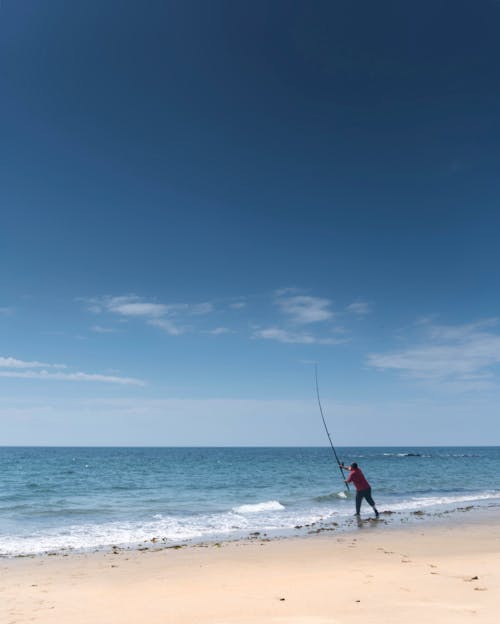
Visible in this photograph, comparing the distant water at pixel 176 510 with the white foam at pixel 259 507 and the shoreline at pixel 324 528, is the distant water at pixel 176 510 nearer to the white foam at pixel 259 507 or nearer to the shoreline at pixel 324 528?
the white foam at pixel 259 507

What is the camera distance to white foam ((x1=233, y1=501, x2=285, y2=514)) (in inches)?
824

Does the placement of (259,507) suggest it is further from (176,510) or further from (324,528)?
(324,528)

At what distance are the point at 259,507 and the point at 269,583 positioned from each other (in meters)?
13.3

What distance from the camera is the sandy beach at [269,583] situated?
692cm

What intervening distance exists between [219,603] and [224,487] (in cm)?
2527

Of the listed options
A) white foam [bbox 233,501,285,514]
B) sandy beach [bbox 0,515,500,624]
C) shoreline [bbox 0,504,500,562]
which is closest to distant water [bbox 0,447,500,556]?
white foam [bbox 233,501,285,514]

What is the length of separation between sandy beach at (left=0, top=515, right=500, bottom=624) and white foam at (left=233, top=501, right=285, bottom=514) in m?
7.09

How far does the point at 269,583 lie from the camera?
29.5 feet

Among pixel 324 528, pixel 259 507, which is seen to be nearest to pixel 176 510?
pixel 259 507

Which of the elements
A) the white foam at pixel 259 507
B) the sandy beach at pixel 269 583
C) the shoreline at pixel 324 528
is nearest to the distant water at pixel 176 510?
the white foam at pixel 259 507

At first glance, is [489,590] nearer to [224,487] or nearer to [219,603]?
[219,603]

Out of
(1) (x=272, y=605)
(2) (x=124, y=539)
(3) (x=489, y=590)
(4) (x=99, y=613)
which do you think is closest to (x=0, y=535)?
(2) (x=124, y=539)

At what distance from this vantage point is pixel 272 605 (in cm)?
741

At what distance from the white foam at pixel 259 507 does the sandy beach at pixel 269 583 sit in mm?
7087
